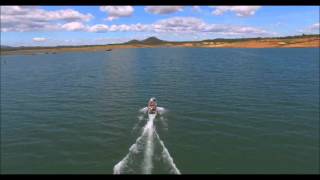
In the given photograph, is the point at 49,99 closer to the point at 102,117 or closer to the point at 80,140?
the point at 102,117

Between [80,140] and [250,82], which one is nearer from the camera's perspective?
[80,140]

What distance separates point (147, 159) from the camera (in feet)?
123

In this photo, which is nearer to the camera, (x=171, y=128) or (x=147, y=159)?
(x=147, y=159)

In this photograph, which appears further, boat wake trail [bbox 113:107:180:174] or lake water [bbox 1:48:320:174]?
lake water [bbox 1:48:320:174]

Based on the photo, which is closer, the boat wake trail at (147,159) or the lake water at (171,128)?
the boat wake trail at (147,159)

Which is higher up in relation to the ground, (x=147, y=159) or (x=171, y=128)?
(x=171, y=128)

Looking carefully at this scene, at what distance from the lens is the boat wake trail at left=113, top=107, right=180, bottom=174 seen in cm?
3466

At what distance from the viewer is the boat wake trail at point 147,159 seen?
114ft

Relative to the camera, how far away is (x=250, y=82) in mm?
90500
